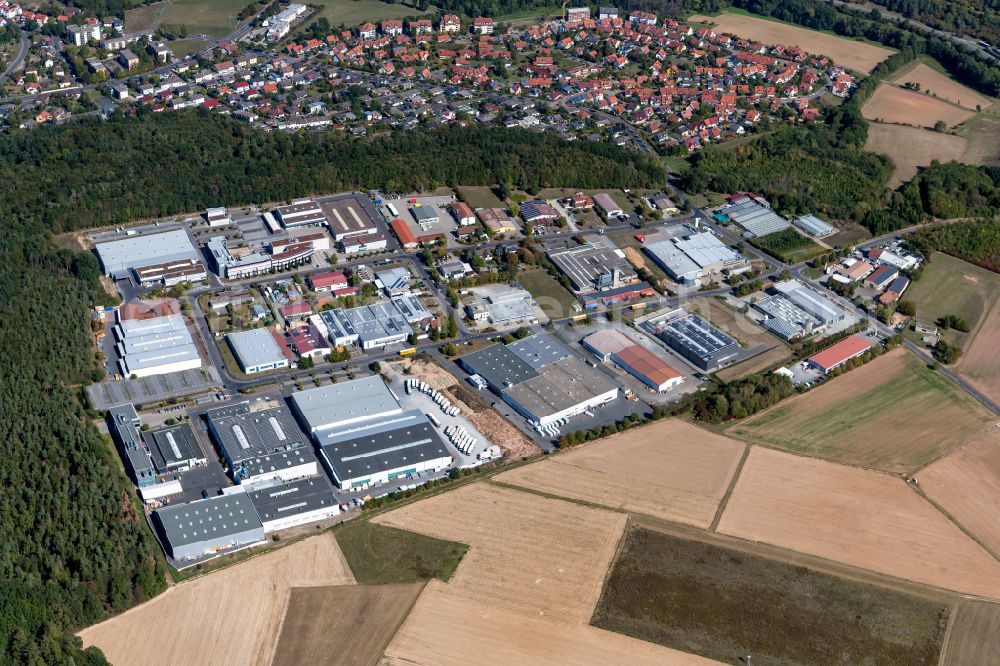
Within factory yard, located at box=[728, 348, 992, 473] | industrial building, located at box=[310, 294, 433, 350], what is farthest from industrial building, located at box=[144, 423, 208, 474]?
factory yard, located at box=[728, 348, 992, 473]

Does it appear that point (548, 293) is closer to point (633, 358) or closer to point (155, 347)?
point (633, 358)

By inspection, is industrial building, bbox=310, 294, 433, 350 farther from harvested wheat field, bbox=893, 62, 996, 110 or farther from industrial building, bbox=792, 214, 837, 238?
harvested wheat field, bbox=893, 62, 996, 110

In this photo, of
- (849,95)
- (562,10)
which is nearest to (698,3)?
(562,10)

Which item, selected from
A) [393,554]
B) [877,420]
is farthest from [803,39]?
[393,554]

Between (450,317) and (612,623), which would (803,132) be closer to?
(450,317)

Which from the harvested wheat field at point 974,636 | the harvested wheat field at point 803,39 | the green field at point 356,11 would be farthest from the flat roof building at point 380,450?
the harvested wheat field at point 803,39
